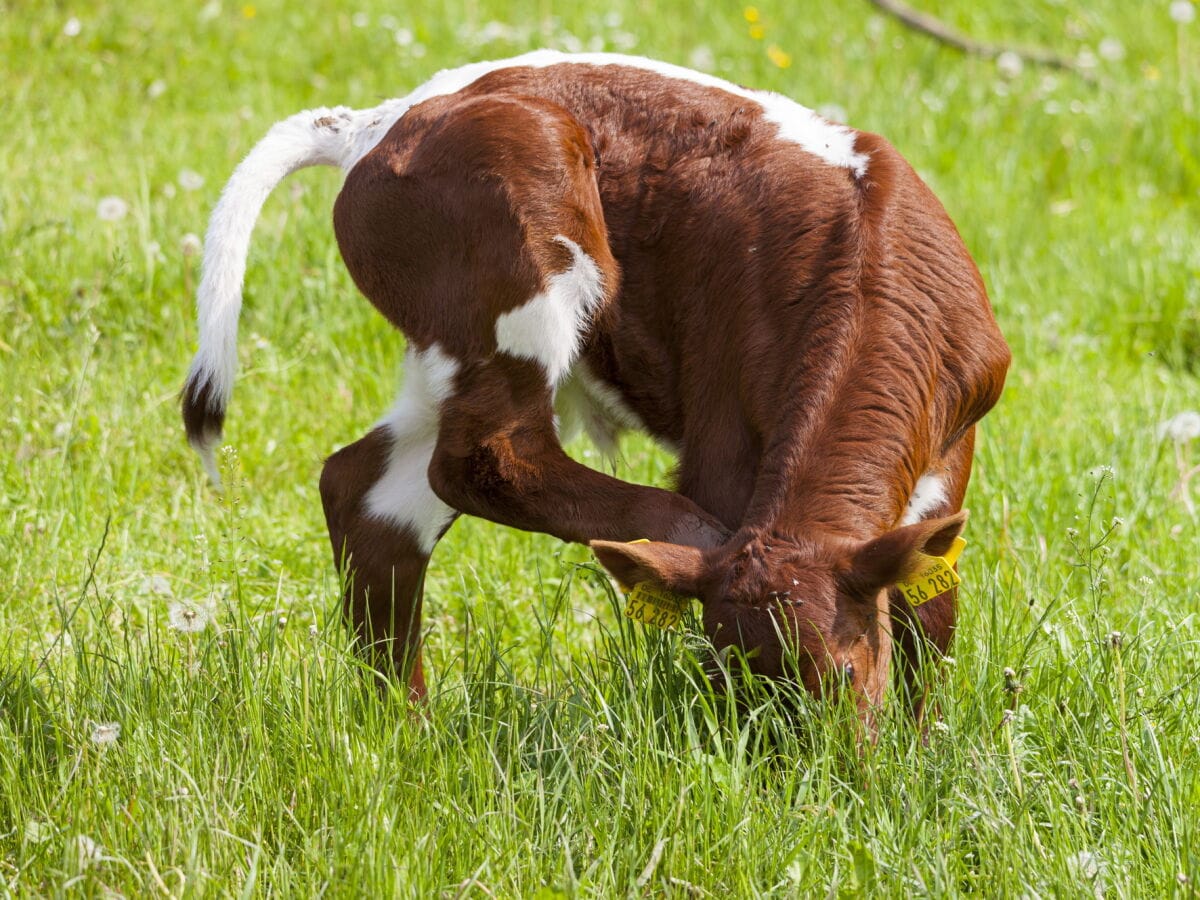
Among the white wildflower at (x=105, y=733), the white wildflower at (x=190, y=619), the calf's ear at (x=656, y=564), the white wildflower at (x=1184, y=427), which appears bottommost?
the white wildflower at (x=1184, y=427)

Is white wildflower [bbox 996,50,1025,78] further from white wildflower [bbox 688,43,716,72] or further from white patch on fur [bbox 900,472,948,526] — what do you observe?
white patch on fur [bbox 900,472,948,526]

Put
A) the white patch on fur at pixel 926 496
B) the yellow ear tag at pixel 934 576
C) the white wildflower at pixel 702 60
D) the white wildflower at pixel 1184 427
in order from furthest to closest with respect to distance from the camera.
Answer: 1. the white wildflower at pixel 702 60
2. the white wildflower at pixel 1184 427
3. the white patch on fur at pixel 926 496
4. the yellow ear tag at pixel 934 576

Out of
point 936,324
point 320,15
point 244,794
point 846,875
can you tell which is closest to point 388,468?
point 244,794

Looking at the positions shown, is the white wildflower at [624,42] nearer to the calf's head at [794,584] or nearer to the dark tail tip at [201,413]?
the dark tail tip at [201,413]

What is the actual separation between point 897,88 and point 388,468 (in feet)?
16.0

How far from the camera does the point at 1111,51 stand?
27.8 feet

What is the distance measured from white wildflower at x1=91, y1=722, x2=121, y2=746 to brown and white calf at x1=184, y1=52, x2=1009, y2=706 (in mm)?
628

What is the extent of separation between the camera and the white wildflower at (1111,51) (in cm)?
845

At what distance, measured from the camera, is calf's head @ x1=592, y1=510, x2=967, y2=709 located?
2.81 metres

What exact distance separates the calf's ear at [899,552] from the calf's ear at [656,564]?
300 mm

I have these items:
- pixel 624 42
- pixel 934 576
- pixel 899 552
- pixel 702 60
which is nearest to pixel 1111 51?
pixel 702 60

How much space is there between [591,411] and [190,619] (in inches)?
43.6

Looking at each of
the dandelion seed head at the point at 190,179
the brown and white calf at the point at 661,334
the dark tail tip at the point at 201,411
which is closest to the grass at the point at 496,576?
the dandelion seed head at the point at 190,179

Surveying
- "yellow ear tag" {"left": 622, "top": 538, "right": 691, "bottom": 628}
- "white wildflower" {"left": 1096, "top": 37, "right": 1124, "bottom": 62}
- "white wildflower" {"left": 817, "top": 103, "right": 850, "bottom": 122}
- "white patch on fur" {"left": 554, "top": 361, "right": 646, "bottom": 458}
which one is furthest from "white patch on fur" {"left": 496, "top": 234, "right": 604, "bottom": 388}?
"white wildflower" {"left": 1096, "top": 37, "right": 1124, "bottom": 62}
